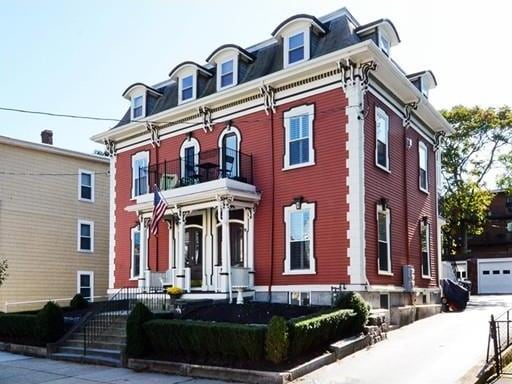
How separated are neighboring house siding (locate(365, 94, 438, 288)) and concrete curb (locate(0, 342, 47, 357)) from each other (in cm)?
925

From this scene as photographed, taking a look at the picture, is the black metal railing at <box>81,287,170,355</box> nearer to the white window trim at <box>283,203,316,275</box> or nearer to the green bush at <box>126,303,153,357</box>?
the green bush at <box>126,303,153,357</box>

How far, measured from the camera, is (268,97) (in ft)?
60.6

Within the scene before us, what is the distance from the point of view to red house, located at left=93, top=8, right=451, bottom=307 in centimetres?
1669

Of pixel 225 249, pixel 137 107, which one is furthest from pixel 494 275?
pixel 225 249

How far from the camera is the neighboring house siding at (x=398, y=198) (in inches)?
667

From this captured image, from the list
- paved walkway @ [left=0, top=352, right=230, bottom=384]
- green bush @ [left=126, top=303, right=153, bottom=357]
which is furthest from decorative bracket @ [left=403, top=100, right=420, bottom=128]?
paved walkway @ [left=0, top=352, right=230, bottom=384]

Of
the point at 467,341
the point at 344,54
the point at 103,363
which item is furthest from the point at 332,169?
the point at 103,363

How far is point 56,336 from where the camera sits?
16.6 m

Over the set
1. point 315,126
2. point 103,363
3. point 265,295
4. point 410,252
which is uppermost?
point 315,126

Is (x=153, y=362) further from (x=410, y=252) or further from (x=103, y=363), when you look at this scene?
(x=410, y=252)

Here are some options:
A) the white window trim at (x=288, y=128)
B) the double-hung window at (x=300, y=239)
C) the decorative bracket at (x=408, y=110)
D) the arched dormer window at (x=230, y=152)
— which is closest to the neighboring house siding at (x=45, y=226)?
the arched dormer window at (x=230, y=152)

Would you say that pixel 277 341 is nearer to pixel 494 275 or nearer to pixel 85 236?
pixel 85 236

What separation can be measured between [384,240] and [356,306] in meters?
4.30

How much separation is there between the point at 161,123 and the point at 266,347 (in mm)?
12384
